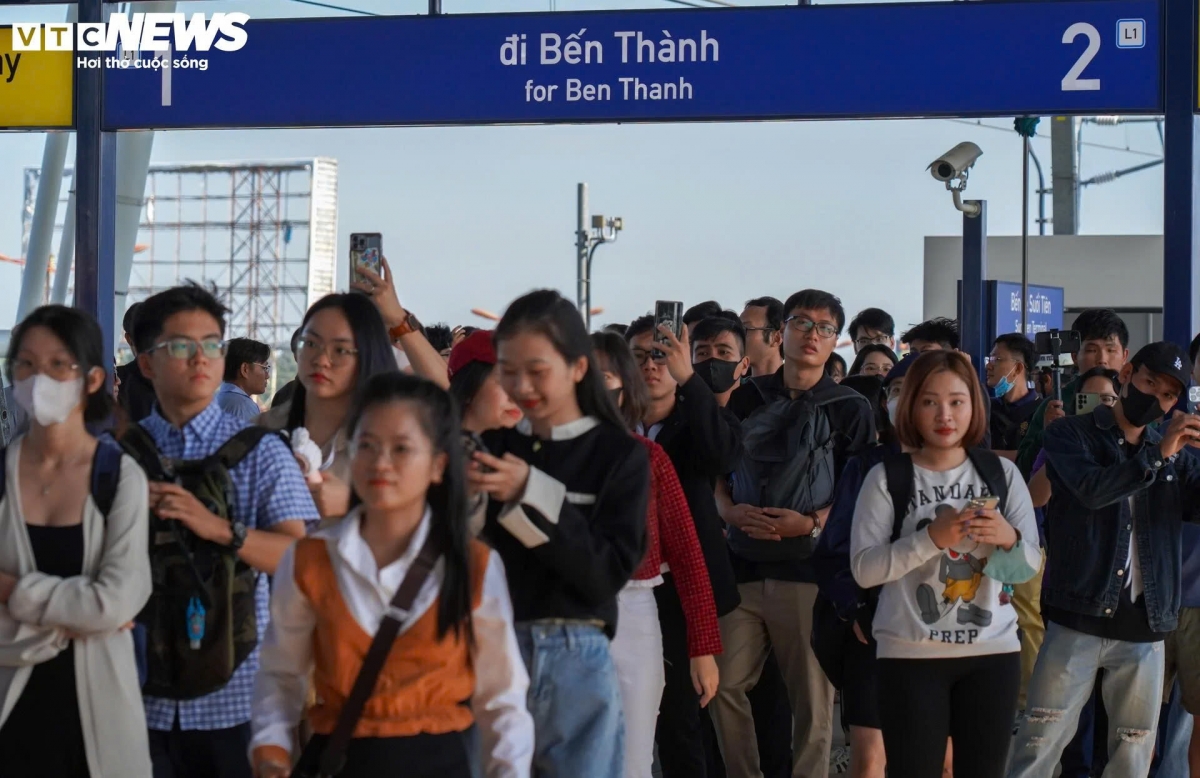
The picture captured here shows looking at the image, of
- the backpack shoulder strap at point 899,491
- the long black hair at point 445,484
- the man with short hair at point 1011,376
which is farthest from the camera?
the man with short hair at point 1011,376

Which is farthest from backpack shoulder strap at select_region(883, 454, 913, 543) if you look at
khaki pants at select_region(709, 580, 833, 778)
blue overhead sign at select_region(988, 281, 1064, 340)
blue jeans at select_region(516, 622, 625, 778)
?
blue overhead sign at select_region(988, 281, 1064, 340)

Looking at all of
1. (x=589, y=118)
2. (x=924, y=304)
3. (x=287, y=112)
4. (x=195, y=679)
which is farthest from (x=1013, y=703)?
(x=924, y=304)

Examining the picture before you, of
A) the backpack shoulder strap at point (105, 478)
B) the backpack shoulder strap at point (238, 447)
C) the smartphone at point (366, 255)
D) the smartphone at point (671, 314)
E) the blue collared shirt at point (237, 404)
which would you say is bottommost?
the backpack shoulder strap at point (105, 478)

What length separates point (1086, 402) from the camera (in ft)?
22.5

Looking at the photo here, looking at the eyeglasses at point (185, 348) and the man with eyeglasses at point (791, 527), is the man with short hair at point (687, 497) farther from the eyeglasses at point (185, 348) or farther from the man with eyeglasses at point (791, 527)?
the eyeglasses at point (185, 348)

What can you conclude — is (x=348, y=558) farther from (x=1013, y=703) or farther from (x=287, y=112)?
(x=287, y=112)

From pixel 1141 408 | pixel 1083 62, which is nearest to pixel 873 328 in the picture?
pixel 1083 62

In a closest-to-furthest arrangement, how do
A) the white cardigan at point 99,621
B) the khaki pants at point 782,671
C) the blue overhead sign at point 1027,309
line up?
the white cardigan at point 99,621 < the khaki pants at point 782,671 < the blue overhead sign at point 1027,309

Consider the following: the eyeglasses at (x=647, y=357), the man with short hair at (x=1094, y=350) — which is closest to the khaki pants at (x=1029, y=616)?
the man with short hair at (x=1094, y=350)

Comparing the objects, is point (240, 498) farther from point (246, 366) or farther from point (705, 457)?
point (246, 366)

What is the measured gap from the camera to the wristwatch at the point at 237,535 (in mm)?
3930

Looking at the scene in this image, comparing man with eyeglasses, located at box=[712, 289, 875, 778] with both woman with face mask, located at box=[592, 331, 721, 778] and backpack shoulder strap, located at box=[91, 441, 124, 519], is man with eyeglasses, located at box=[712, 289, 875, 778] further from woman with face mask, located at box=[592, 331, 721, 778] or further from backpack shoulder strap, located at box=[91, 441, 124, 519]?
backpack shoulder strap, located at box=[91, 441, 124, 519]

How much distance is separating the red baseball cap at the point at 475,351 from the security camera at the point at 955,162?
6731 millimetres

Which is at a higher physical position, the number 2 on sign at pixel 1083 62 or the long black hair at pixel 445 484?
the number 2 on sign at pixel 1083 62
